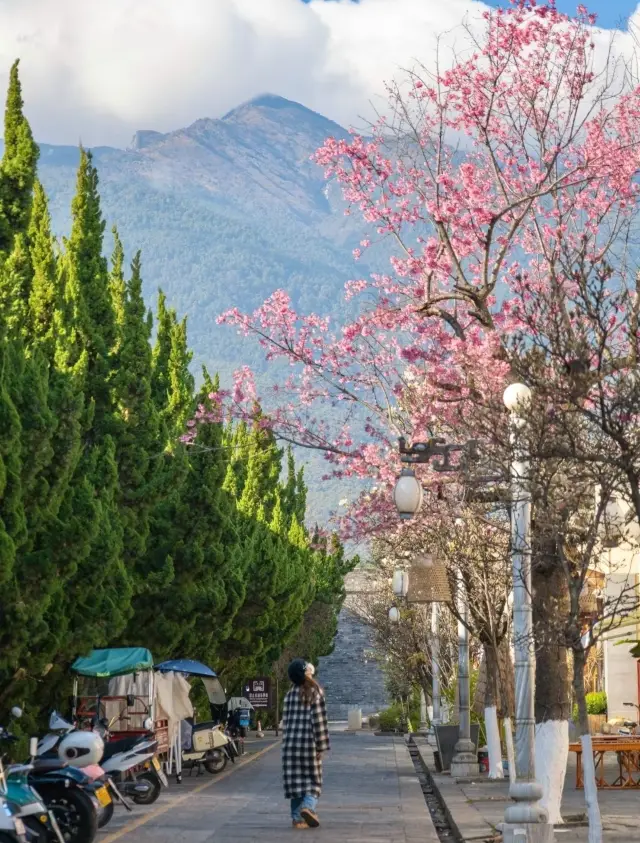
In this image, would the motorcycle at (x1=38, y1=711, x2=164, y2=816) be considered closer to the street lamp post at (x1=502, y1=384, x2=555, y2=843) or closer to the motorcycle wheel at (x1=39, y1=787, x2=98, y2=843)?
the motorcycle wheel at (x1=39, y1=787, x2=98, y2=843)

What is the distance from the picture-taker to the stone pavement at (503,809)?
1734cm

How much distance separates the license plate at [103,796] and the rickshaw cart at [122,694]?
386 inches

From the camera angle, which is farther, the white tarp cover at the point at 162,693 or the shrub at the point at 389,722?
the shrub at the point at 389,722

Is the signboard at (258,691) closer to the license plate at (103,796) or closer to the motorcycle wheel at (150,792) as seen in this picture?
the motorcycle wheel at (150,792)

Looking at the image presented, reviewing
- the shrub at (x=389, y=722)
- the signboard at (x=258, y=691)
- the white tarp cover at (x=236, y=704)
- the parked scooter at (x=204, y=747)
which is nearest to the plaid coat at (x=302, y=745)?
the parked scooter at (x=204, y=747)

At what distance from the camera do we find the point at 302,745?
1881 cm

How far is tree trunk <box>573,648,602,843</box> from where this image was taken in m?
13.6

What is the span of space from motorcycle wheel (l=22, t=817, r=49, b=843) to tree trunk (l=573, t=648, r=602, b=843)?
199 inches

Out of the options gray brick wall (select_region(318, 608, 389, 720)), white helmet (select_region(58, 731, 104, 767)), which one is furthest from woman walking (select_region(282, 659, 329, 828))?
gray brick wall (select_region(318, 608, 389, 720))

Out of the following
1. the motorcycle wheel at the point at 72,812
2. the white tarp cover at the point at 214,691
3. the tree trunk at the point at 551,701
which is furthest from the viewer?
the white tarp cover at the point at 214,691

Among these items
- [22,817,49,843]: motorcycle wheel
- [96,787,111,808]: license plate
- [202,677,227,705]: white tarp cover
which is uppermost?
[202,677,227,705]: white tarp cover

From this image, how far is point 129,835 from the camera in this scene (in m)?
17.6

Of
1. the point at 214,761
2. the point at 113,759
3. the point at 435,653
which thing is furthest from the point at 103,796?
the point at 435,653

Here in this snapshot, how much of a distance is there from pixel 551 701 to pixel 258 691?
36021 millimetres
